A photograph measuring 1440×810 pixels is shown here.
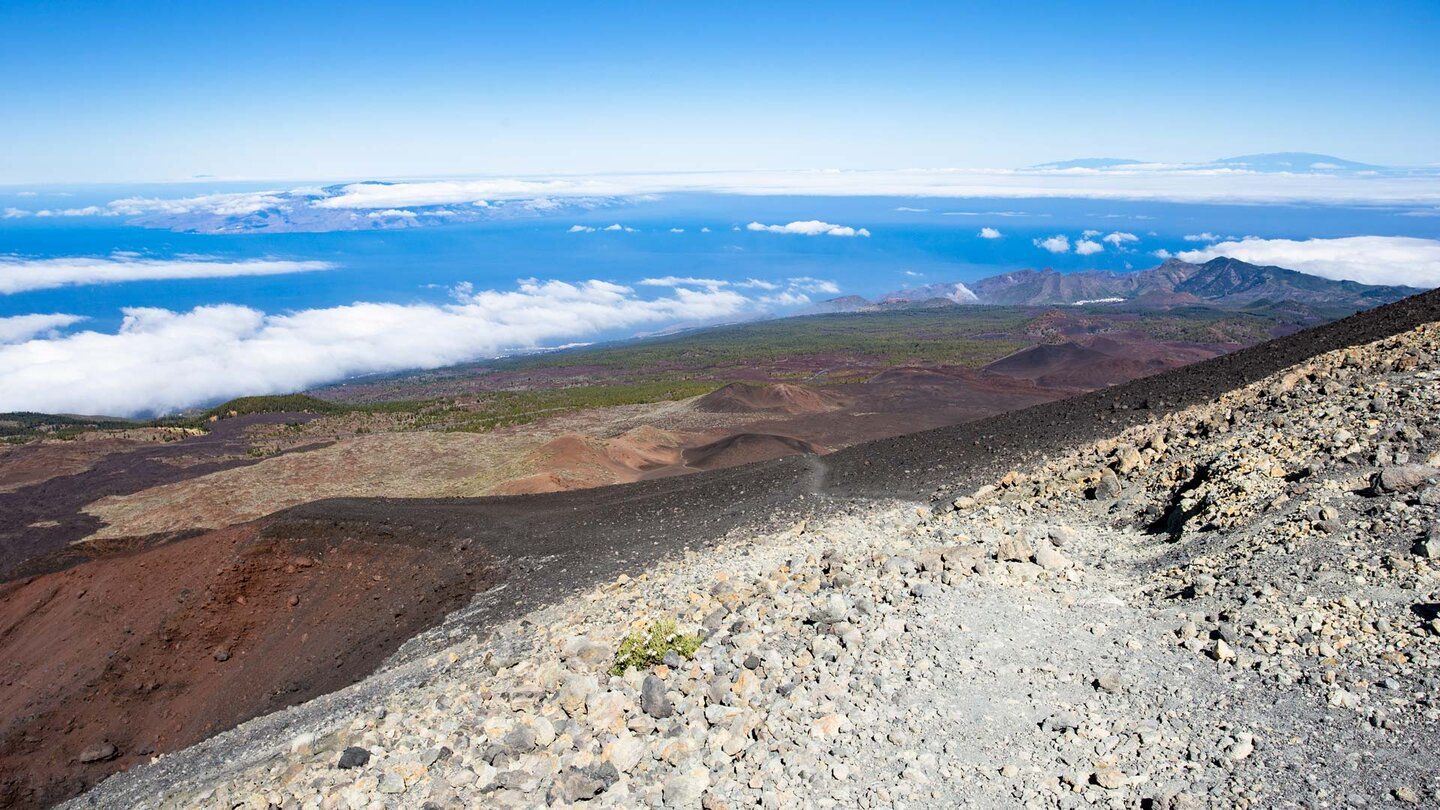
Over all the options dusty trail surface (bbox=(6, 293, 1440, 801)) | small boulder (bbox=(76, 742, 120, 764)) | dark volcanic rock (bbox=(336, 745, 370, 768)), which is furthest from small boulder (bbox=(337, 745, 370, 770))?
small boulder (bbox=(76, 742, 120, 764))

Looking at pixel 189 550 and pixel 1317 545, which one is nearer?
pixel 1317 545

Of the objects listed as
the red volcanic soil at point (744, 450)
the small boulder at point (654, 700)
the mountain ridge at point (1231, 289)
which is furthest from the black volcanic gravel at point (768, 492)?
the mountain ridge at point (1231, 289)

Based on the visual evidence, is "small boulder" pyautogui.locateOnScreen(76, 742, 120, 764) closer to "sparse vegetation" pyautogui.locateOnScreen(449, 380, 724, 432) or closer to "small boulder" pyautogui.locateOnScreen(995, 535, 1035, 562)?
"small boulder" pyautogui.locateOnScreen(995, 535, 1035, 562)

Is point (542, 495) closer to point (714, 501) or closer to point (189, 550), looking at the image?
point (714, 501)

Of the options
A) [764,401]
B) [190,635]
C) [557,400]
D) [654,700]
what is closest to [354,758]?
[654,700]

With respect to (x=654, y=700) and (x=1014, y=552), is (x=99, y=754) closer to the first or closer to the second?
(x=654, y=700)

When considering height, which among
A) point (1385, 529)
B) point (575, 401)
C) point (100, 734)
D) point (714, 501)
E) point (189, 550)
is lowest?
point (575, 401)

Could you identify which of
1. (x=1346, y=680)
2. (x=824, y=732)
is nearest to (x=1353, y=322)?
(x=1346, y=680)
